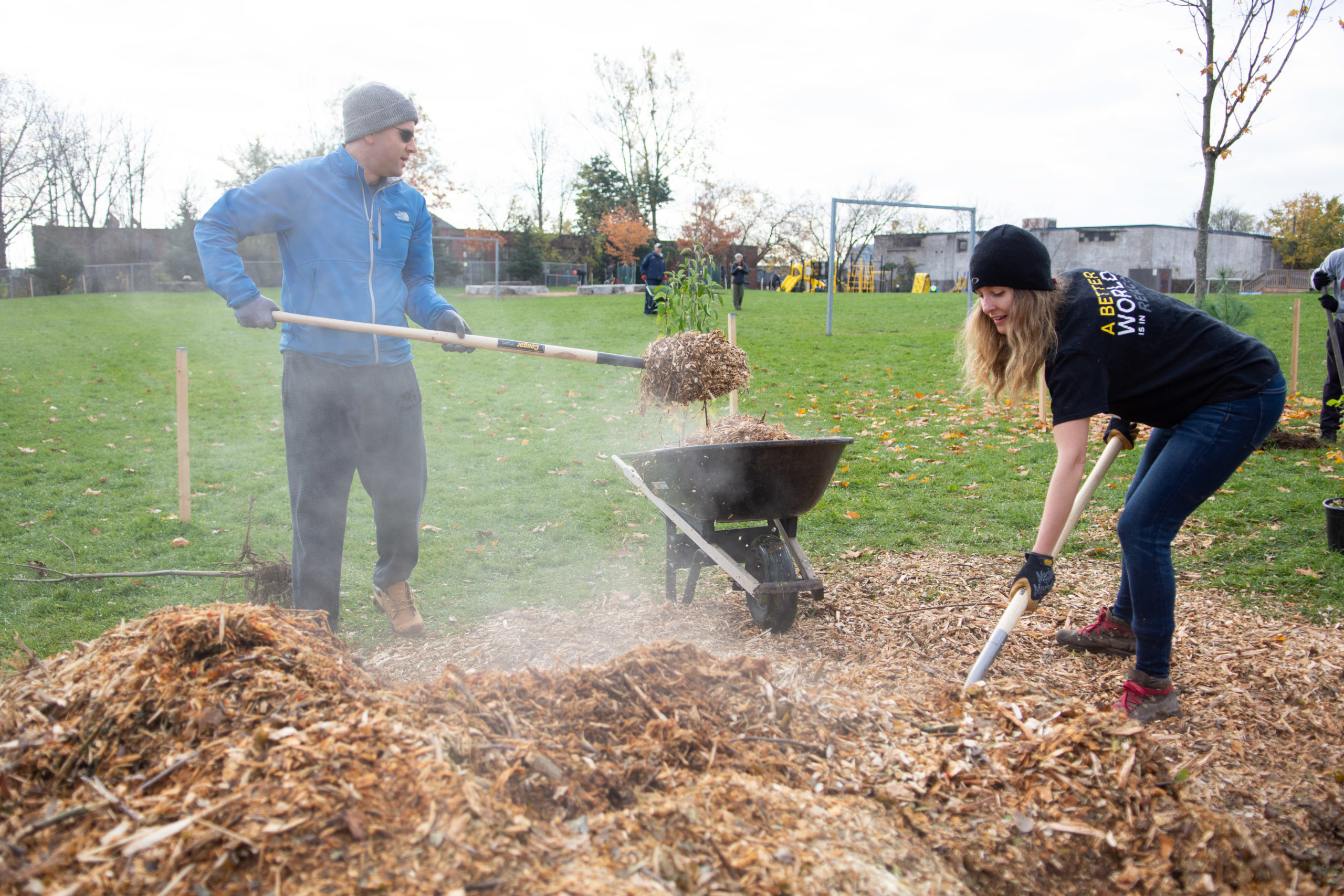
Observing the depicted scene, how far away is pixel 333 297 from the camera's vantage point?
3.43 meters

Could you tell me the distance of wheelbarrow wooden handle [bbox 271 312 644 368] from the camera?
3.24 m

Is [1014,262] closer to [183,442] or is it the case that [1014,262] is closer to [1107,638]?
[1107,638]

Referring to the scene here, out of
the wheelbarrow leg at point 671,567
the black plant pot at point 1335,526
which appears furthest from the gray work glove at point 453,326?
the black plant pot at point 1335,526

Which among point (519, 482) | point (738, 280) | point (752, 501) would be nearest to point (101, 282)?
point (738, 280)

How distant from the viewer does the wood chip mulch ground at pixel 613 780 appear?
1727 mm

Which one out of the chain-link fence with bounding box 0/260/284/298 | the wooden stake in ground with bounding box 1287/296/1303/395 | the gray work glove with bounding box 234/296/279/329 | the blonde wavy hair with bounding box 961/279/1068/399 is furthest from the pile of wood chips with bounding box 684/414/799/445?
the chain-link fence with bounding box 0/260/284/298

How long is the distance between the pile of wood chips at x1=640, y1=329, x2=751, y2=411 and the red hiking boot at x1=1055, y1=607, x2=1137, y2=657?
2002mm

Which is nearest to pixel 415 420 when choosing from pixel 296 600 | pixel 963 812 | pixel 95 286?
pixel 296 600

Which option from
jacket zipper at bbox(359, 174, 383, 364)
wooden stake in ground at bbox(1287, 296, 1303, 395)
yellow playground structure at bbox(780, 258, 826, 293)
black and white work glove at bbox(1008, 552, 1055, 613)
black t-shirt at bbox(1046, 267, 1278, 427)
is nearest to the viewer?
black t-shirt at bbox(1046, 267, 1278, 427)

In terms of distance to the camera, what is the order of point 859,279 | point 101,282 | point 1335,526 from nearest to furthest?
point 1335,526
point 101,282
point 859,279

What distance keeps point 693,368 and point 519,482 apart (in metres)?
3.27

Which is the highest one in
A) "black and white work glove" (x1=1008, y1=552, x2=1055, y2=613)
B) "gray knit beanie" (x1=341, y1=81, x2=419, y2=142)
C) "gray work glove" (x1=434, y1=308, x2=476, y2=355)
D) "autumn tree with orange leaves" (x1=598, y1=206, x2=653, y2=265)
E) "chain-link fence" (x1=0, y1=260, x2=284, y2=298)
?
"autumn tree with orange leaves" (x1=598, y1=206, x2=653, y2=265)

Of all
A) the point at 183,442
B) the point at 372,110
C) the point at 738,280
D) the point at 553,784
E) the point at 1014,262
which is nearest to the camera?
the point at 553,784

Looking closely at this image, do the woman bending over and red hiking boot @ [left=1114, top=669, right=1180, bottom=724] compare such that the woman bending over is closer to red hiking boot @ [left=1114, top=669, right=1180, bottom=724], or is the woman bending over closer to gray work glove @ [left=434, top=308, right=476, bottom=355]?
red hiking boot @ [left=1114, top=669, right=1180, bottom=724]
